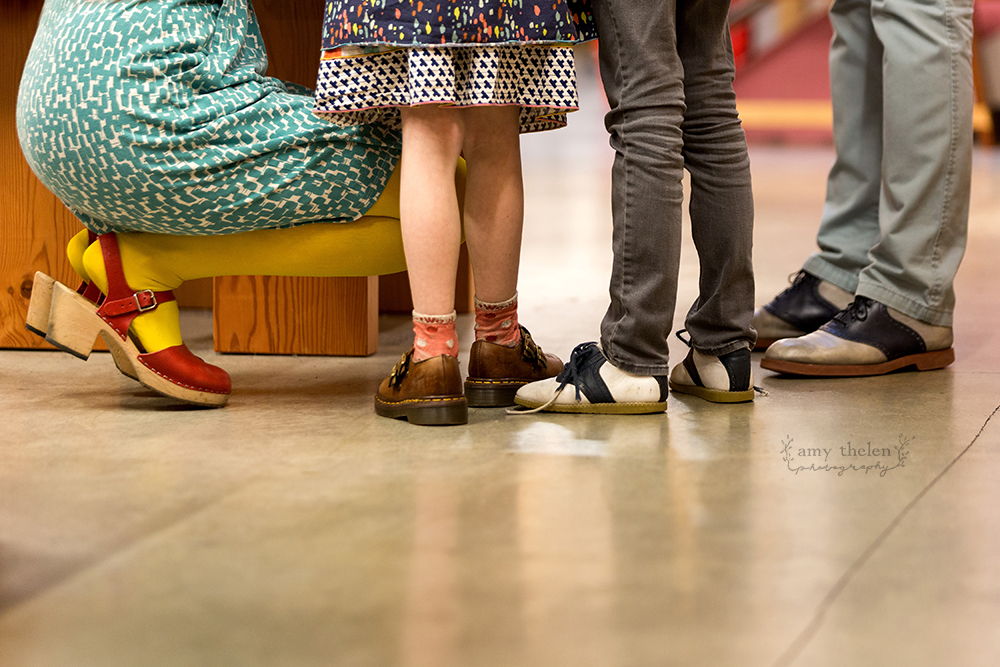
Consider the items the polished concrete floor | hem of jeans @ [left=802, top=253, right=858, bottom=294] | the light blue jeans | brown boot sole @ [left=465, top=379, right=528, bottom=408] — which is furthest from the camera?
hem of jeans @ [left=802, top=253, right=858, bottom=294]

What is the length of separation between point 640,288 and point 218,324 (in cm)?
86

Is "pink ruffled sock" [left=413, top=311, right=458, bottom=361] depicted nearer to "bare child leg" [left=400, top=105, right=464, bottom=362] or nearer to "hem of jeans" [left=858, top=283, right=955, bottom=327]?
"bare child leg" [left=400, top=105, right=464, bottom=362]

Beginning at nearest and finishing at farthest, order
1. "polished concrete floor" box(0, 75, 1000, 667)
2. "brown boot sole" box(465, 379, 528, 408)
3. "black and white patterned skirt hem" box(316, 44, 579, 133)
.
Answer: "polished concrete floor" box(0, 75, 1000, 667), "black and white patterned skirt hem" box(316, 44, 579, 133), "brown boot sole" box(465, 379, 528, 408)

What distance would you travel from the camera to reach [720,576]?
934 millimetres

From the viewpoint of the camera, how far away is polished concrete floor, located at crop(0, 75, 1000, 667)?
0.83 m

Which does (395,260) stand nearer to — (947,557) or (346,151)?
(346,151)

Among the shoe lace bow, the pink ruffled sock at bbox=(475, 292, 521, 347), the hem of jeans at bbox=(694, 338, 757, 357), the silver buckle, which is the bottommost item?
the shoe lace bow

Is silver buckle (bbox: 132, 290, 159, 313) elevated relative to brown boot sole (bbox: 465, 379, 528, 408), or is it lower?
elevated

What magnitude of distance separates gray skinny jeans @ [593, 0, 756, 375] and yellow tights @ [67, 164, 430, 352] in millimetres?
345

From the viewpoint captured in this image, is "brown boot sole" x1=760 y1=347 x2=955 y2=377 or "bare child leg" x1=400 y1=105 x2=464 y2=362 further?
"brown boot sole" x1=760 y1=347 x2=955 y2=377

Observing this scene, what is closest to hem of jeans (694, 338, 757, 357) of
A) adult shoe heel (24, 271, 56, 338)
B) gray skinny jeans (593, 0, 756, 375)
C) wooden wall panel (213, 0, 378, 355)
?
gray skinny jeans (593, 0, 756, 375)

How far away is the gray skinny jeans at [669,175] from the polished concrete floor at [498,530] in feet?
0.43

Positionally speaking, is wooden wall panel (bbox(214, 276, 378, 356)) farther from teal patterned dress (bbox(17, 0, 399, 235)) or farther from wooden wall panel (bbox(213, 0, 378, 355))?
teal patterned dress (bbox(17, 0, 399, 235))

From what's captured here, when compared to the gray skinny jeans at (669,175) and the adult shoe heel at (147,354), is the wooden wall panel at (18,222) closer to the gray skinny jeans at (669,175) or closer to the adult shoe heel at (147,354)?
the adult shoe heel at (147,354)
